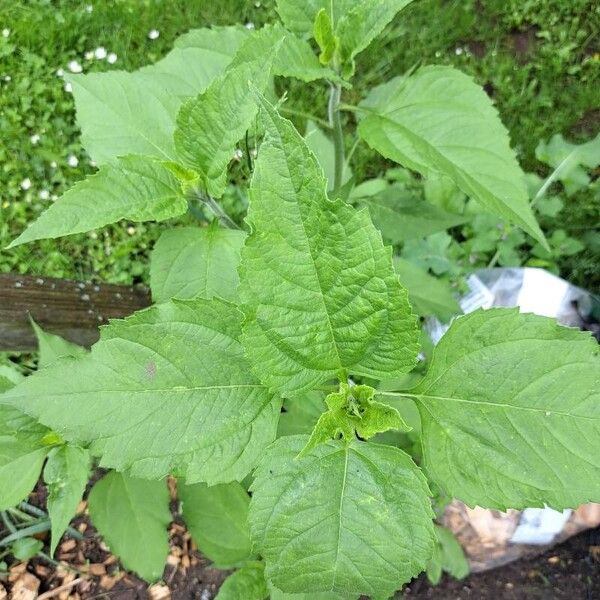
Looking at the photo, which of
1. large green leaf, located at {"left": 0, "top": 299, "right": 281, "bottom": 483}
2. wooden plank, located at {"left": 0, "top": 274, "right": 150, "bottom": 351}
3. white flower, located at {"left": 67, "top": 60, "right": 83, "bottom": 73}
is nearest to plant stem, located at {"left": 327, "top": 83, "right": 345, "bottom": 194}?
large green leaf, located at {"left": 0, "top": 299, "right": 281, "bottom": 483}

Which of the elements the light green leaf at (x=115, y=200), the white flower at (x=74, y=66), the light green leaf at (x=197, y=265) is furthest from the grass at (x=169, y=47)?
the light green leaf at (x=115, y=200)

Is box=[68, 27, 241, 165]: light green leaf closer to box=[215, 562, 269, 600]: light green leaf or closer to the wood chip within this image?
box=[215, 562, 269, 600]: light green leaf

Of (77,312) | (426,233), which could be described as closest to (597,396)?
(426,233)

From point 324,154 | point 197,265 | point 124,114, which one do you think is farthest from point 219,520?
point 324,154

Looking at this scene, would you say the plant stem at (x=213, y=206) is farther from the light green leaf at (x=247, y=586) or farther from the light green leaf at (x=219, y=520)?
the light green leaf at (x=247, y=586)

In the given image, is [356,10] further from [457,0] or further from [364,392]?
[457,0]

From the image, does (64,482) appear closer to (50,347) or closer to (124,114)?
(50,347)
